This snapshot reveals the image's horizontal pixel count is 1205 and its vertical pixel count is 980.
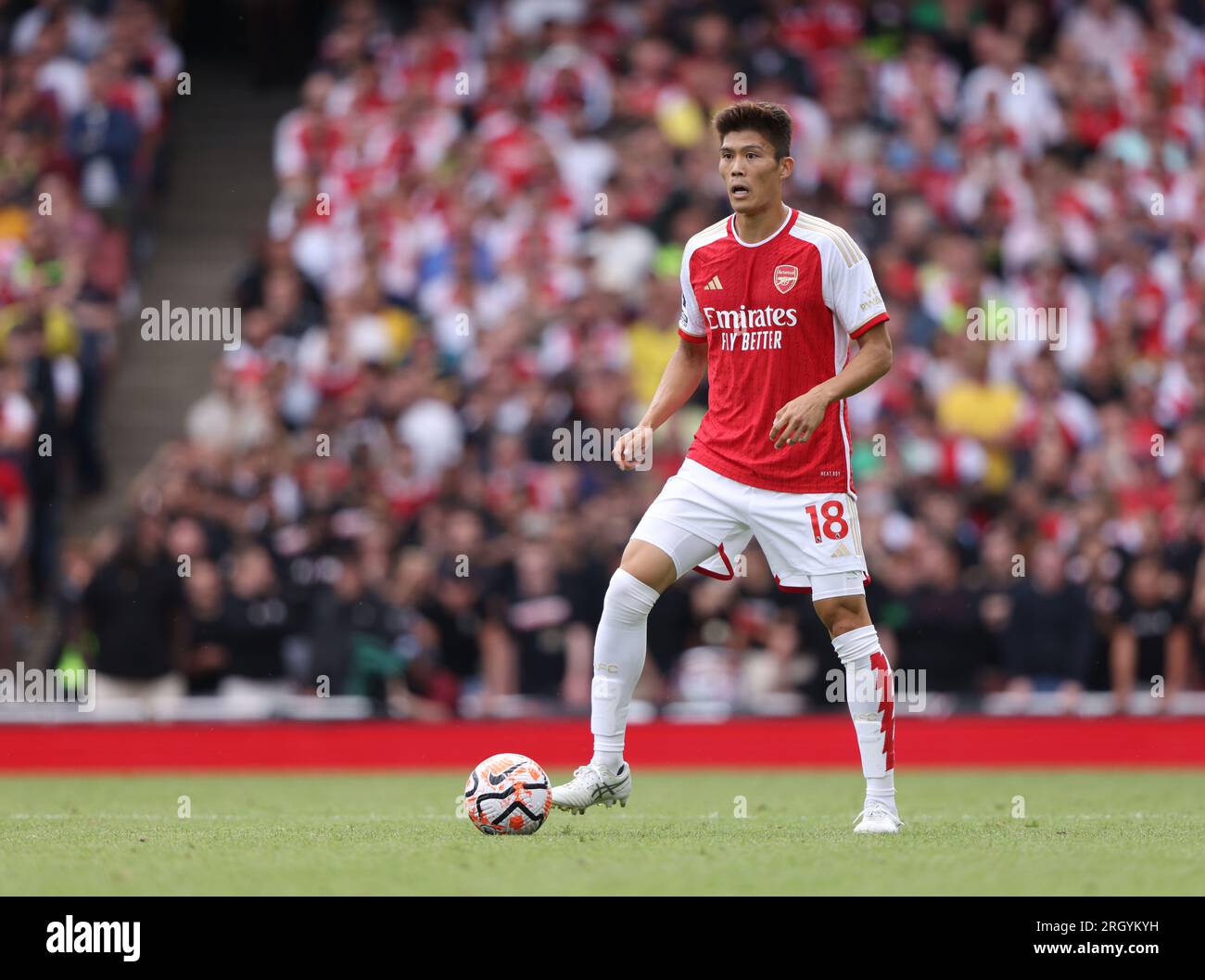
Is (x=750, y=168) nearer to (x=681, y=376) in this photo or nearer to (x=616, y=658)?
(x=681, y=376)

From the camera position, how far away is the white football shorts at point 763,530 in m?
7.51

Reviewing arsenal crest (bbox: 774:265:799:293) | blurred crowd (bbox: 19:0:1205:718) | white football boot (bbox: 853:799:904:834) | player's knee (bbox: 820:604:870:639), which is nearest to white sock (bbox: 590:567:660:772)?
player's knee (bbox: 820:604:870:639)

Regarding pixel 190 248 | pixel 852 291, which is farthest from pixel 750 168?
pixel 190 248

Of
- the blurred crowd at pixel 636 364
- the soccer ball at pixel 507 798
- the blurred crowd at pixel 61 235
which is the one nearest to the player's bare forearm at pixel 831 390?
the soccer ball at pixel 507 798

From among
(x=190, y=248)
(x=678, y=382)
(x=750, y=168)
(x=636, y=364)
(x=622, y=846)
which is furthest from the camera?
(x=190, y=248)

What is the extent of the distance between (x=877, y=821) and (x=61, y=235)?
11.5m

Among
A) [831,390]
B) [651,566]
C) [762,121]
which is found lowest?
[651,566]

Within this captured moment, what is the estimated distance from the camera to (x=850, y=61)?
19.3 meters

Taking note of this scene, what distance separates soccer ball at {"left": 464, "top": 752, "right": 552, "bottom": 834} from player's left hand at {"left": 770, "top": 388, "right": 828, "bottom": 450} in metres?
1.52

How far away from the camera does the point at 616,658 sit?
7.74 metres

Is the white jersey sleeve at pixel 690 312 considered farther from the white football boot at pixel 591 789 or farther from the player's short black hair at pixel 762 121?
the white football boot at pixel 591 789

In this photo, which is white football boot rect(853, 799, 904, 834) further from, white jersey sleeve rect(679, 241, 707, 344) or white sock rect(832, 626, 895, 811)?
white jersey sleeve rect(679, 241, 707, 344)

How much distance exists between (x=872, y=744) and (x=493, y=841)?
4.69ft
